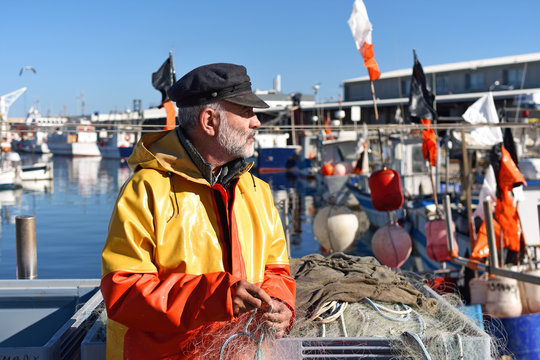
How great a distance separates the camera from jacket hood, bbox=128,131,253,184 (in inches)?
86.0

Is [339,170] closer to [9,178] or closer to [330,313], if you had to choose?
[9,178]

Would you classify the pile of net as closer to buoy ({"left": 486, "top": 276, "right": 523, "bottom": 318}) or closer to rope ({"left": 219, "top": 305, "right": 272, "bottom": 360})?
rope ({"left": 219, "top": 305, "right": 272, "bottom": 360})

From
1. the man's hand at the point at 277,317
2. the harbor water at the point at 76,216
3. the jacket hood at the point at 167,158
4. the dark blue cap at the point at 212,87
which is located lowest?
the harbor water at the point at 76,216

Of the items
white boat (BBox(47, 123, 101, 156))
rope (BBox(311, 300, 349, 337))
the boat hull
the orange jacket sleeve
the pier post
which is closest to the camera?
the orange jacket sleeve

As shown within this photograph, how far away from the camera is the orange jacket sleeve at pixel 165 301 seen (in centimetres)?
197

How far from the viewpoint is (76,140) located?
7194 centimetres

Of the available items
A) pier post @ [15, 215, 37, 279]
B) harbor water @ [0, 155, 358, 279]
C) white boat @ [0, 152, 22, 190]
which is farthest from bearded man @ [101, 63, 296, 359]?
white boat @ [0, 152, 22, 190]

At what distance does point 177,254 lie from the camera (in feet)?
6.96

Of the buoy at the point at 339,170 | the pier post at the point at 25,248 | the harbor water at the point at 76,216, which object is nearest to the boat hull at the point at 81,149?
the harbor water at the point at 76,216

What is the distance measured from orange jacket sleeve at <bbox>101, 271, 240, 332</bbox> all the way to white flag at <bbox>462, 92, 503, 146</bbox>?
6.72 metres

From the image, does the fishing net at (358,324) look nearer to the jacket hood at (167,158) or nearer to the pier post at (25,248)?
the jacket hood at (167,158)

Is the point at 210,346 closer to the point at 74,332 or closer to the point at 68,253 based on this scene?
the point at 74,332

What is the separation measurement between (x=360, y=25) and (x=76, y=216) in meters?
17.3

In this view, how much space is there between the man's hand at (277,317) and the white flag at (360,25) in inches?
251
